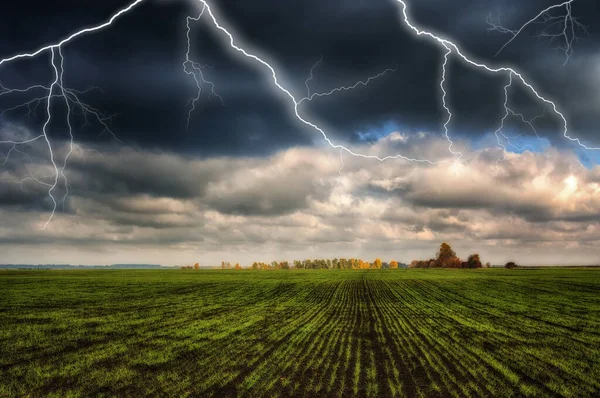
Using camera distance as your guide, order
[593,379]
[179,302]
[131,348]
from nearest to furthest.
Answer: [593,379]
[131,348]
[179,302]

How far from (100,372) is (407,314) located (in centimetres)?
1915

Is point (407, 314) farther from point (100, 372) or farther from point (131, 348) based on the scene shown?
point (100, 372)

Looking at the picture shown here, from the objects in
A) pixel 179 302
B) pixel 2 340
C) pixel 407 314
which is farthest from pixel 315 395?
pixel 179 302

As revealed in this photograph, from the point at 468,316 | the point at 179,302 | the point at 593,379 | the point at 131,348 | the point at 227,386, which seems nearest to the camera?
the point at 227,386

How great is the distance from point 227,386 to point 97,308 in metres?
19.3

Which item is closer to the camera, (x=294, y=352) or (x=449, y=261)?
(x=294, y=352)

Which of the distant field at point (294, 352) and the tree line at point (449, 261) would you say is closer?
Answer: the distant field at point (294, 352)

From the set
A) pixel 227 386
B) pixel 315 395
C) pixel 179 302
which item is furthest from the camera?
pixel 179 302

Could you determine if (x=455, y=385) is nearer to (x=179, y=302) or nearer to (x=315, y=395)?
(x=315, y=395)

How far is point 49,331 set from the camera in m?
17.9

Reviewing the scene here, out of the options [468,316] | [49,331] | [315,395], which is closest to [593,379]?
[315,395]

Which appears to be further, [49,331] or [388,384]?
[49,331]

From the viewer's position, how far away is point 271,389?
10586 millimetres

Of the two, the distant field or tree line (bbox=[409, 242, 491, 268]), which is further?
tree line (bbox=[409, 242, 491, 268])
